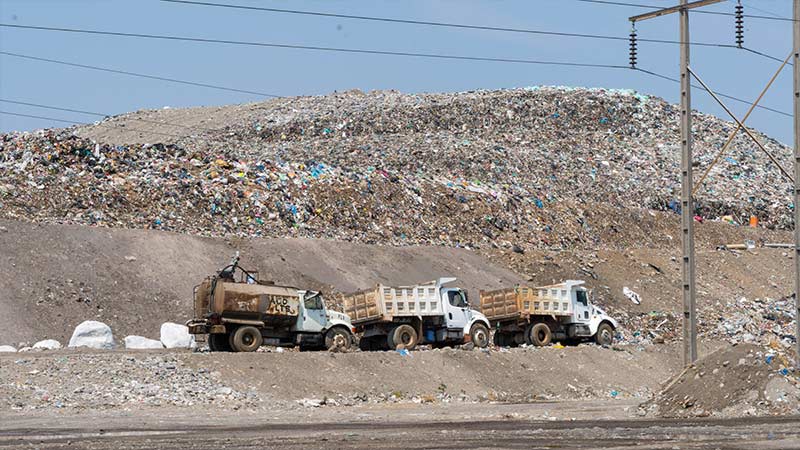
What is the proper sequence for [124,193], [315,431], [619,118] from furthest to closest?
1. [619,118]
2. [124,193]
3. [315,431]

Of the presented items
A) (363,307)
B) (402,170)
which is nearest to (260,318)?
(363,307)

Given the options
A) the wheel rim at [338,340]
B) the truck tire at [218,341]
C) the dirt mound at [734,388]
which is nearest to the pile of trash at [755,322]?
the wheel rim at [338,340]

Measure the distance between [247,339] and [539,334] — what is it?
10283mm

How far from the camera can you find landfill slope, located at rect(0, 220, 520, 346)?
37156 millimetres

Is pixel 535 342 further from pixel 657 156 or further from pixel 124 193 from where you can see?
pixel 657 156

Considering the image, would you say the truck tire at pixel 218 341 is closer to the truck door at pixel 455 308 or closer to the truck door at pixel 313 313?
the truck door at pixel 313 313

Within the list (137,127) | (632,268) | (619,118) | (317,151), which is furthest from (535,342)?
(137,127)

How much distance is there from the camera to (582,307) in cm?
3969

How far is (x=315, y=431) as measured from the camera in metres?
21.1

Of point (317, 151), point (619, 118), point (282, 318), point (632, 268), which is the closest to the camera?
point (282, 318)

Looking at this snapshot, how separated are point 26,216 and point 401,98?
1760 inches

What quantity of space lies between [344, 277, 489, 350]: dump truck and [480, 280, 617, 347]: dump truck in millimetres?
1930

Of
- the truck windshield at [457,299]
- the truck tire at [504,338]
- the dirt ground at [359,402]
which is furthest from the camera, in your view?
the truck tire at [504,338]

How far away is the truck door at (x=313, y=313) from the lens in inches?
1323
